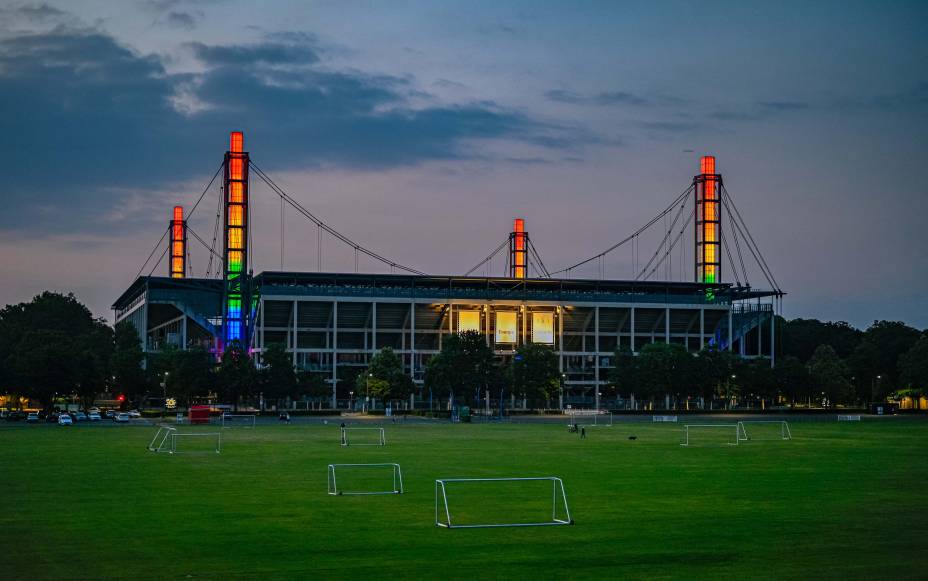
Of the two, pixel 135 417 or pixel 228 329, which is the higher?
pixel 228 329

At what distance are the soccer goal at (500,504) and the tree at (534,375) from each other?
118370 mm

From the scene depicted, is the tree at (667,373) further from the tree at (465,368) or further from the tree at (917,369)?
the tree at (917,369)

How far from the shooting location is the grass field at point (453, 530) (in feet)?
75.7

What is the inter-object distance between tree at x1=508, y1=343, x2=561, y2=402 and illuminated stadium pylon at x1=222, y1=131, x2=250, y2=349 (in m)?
49.0

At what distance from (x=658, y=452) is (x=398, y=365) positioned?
104362 mm

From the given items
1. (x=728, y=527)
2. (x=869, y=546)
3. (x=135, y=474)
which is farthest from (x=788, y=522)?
(x=135, y=474)

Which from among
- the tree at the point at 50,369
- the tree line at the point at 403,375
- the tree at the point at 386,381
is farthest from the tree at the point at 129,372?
the tree at the point at 386,381

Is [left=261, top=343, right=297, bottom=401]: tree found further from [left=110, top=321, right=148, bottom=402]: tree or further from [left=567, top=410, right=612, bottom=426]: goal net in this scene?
[left=567, top=410, right=612, bottom=426]: goal net

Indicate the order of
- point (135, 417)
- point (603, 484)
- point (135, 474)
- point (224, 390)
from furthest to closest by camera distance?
→ 1. point (224, 390)
2. point (135, 417)
3. point (135, 474)
4. point (603, 484)

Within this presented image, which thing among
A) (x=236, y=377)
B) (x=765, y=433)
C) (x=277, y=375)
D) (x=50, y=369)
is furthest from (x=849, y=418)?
(x=50, y=369)

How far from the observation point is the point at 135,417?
137750 millimetres

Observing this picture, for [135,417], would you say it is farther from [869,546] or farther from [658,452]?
[869,546]

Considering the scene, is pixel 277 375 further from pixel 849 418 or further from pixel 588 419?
pixel 849 418

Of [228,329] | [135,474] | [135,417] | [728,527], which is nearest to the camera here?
[728,527]
